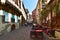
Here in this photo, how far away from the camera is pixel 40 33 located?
1961 centimetres

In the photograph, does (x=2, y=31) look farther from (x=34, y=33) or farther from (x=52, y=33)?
(x=34, y=33)

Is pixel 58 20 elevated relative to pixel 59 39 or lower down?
elevated

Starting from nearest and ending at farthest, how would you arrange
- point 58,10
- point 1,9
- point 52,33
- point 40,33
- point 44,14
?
point 40,33, point 58,10, point 52,33, point 1,9, point 44,14

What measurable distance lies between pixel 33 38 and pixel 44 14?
119 feet

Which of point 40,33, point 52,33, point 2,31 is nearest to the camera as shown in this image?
point 40,33

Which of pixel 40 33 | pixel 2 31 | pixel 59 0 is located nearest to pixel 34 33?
pixel 40 33

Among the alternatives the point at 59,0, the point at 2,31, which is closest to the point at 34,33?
the point at 59,0

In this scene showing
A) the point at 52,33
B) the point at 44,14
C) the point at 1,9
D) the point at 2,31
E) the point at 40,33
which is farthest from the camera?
the point at 44,14

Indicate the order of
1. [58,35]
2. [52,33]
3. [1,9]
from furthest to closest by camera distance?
[1,9] → [52,33] → [58,35]

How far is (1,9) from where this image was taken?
111 feet

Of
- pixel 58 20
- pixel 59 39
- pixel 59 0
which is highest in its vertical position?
pixel 59 0

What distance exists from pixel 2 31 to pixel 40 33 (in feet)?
41.8

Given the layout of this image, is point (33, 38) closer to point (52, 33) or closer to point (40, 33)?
point (40, 33)

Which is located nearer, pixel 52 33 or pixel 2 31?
pixel 52 33
